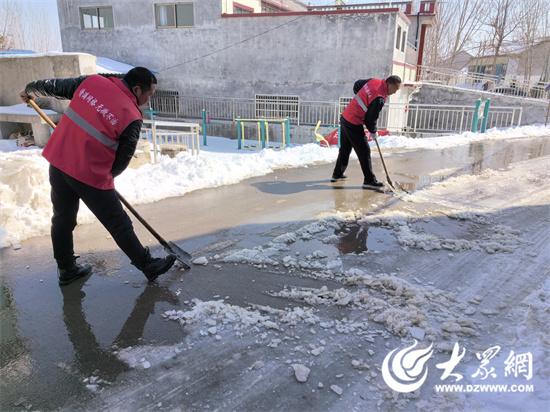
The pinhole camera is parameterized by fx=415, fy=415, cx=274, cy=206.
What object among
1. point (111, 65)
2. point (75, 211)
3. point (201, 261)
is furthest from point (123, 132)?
point (111, 65)

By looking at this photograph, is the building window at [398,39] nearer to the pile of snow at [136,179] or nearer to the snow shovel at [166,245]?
the pile of snow at [136,179]

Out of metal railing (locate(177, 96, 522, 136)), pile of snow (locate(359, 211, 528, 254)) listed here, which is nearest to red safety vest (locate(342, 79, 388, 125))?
pile of snow (locate(359, 211, 528, 254))

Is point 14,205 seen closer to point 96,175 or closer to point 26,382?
point 96,175

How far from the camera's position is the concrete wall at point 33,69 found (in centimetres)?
1009

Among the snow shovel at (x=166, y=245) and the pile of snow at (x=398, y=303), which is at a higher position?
the snow shovel at (x=166, y=245)

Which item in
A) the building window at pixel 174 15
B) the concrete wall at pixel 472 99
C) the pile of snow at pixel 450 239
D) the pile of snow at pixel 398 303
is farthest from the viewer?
the building window at pixel 174 15

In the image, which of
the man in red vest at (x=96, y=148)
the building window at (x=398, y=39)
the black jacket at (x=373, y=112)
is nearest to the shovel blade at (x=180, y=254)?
the man in red vest at (x=96, y=148)

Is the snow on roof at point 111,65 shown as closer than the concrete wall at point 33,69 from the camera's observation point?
No

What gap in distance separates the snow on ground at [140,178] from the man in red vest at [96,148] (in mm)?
1423

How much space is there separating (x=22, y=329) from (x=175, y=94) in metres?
19.9

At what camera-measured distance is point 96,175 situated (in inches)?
121

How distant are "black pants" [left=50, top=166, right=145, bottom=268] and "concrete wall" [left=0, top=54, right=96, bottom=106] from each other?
8.02 m

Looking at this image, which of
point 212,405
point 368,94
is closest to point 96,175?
point 212,405

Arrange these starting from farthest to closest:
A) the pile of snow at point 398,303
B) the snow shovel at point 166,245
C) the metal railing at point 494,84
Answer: the metal railing at point 494,84 < the snow shovel at point 166,245 < the pile of snow at point 398,303
